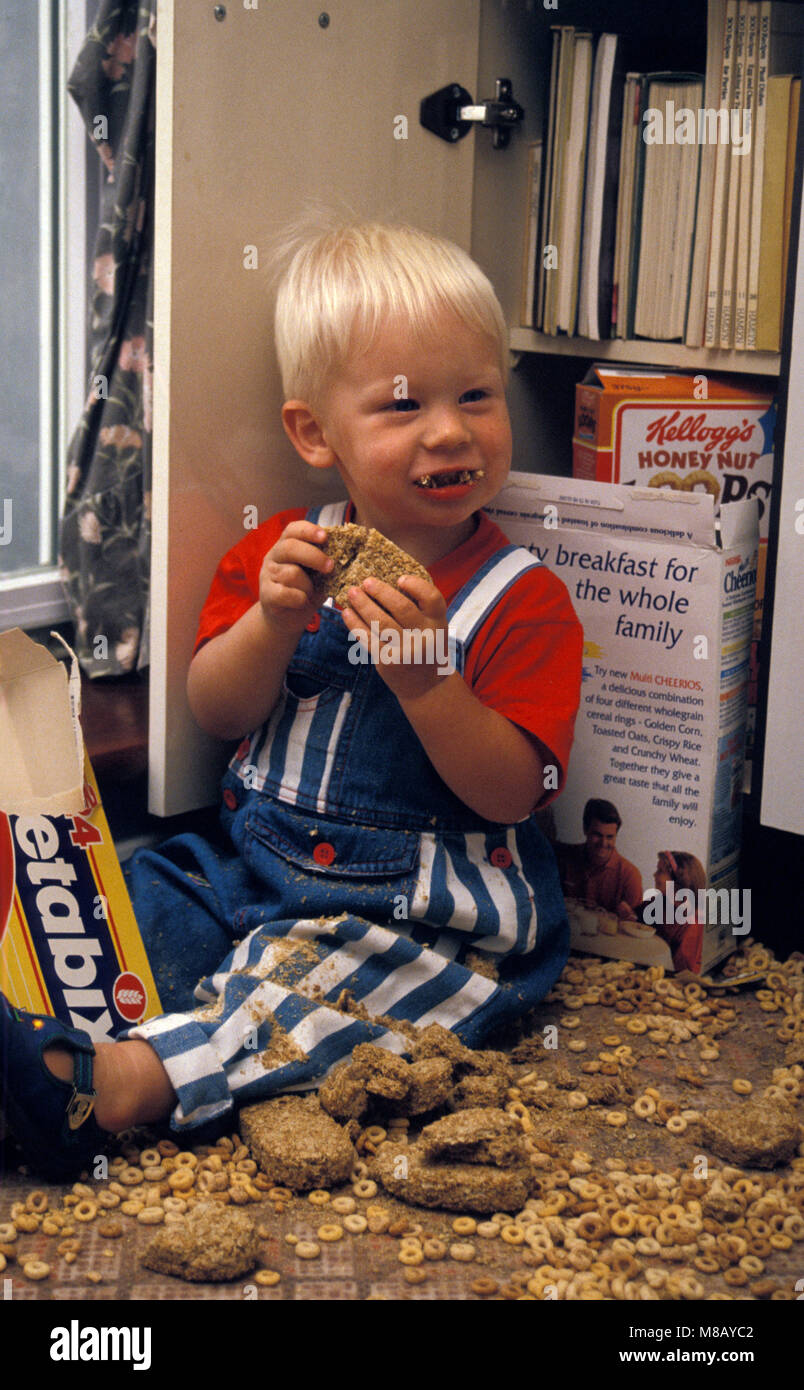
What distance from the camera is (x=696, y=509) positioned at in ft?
3.88

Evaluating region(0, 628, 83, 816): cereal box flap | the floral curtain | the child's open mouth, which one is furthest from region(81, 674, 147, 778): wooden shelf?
the child's open mouth

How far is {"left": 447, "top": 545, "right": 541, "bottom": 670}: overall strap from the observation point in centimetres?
112

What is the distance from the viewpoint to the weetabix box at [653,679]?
1.20 meters

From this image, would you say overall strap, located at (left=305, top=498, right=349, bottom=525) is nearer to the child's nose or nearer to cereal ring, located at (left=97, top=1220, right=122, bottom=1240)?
the child's nose

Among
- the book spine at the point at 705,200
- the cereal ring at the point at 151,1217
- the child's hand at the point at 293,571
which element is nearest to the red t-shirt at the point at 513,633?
the child's hand at the point at 293,571

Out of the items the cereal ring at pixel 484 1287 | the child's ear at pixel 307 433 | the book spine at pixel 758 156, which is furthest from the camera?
the book spine at pixel 758 156

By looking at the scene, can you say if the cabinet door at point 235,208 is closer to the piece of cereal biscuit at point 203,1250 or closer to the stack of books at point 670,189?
the stack of books at point 670,189

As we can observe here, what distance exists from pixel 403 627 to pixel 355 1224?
1.33 ft

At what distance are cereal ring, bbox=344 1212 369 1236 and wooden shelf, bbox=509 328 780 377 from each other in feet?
2.84

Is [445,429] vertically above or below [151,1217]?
above

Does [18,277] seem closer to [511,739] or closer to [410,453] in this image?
[410,453]

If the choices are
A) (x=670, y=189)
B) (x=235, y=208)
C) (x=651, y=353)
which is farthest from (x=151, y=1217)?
(x=670, y=189)

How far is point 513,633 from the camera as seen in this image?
1.12m

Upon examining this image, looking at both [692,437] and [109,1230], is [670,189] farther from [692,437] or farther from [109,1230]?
[109,1230]
